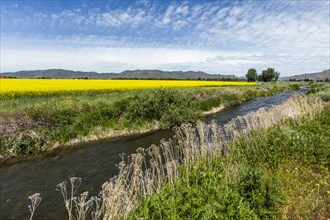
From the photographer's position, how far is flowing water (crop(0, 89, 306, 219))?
792 cm

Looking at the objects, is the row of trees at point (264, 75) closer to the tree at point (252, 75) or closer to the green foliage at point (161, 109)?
the tree at point (252, 75)

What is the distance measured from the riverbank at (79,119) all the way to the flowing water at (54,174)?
3.43ft

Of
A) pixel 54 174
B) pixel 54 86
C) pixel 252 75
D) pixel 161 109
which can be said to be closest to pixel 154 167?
pixel 54 174

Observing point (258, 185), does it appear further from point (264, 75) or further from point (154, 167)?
point (264, 75)

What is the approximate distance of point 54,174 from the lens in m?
10.7

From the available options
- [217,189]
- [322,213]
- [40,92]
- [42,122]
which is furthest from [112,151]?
[40,92]

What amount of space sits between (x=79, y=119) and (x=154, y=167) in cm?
1001

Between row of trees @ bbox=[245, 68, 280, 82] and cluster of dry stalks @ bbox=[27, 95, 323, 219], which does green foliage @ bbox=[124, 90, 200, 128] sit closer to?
cluster of dry stalks @ bbox=[27, 95, 323, 219]

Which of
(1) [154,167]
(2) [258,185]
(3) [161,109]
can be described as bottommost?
(1) [154,167]

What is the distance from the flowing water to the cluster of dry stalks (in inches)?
21.8

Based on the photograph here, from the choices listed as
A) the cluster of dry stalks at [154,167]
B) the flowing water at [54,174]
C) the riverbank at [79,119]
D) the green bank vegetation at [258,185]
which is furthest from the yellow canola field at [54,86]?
the green bank vegetation at [258,185]

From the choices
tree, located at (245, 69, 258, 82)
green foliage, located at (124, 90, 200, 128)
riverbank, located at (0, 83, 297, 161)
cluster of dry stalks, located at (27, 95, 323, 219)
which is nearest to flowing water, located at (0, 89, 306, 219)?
cluster of dry stalks, located at (27, 95, 323, 219)

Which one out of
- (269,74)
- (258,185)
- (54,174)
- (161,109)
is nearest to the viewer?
(258,185)

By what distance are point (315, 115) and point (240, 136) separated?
6.68 metres
